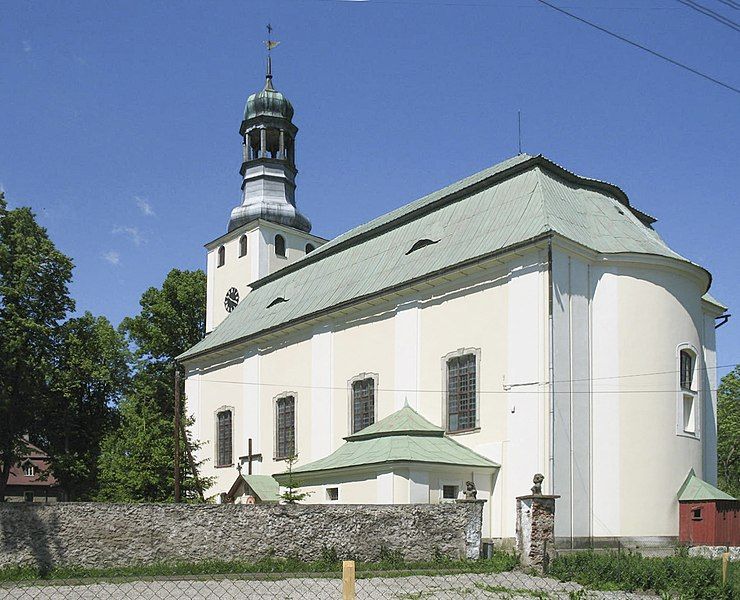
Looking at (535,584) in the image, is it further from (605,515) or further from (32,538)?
(605,515)

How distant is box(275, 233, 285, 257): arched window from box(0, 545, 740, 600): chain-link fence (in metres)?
29.1

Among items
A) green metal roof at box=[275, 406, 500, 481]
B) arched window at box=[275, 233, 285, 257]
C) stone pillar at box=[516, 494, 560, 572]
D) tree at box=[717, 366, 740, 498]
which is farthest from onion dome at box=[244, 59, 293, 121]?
stone pillar at box=[516, 494, 560, 572]

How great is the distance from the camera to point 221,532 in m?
17.7

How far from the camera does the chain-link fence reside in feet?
40.6

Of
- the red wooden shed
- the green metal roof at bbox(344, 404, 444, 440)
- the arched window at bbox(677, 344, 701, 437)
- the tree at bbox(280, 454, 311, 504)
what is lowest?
the red wooden shed

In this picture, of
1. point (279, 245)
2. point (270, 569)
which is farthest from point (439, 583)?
point (279, 245)

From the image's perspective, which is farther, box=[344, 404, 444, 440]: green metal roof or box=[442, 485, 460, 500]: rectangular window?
box=[344, 404, 444, 440]: green metal roof

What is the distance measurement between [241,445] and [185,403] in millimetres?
5819

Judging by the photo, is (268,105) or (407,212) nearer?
(407,212)

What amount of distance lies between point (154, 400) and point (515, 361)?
1885 centimetres

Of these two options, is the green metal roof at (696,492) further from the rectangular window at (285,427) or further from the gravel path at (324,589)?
the rectangular window at (285,427)

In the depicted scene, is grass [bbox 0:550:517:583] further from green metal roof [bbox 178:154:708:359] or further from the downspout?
green metal roof [bbox 178:154:708:359]

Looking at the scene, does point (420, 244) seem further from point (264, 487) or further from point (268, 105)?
point (268, 105)

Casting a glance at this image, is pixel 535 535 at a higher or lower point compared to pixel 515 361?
lower
